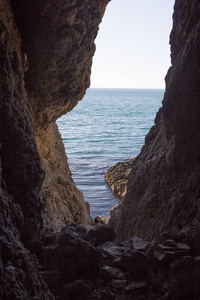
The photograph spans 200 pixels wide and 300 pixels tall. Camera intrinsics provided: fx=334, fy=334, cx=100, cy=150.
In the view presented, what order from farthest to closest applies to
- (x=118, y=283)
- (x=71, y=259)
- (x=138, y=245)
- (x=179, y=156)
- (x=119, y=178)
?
(x=119, y=178) < (x=179, y=156) < (x=138, y=245) < (x=71, y=259) < (x=118, y=283)

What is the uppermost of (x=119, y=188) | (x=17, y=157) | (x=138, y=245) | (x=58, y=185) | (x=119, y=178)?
(x=17, y=157)

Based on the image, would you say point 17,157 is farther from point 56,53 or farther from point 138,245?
point 56,53

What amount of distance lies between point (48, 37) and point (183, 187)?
2.97 m

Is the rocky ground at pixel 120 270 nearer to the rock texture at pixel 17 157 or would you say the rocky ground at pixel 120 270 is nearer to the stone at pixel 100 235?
the rock texture at pixel 17 157

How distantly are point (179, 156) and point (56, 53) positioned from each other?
2.50 meters

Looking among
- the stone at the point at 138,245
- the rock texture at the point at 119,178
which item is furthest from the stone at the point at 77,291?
the rock texture at the point at 119,178

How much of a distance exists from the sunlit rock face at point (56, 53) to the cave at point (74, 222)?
0.02 m

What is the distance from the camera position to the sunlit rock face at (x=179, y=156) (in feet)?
14.0

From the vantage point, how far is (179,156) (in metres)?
4.73

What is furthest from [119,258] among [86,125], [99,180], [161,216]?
[86,125]

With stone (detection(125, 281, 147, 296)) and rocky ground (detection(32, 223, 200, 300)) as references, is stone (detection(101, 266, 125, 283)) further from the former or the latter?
stone (detection(125, 281, 147, 296))

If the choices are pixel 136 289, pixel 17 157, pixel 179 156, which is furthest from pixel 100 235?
pixel 17 157

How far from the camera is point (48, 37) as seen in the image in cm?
506

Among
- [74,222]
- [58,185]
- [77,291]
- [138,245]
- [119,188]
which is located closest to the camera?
[77,291]
